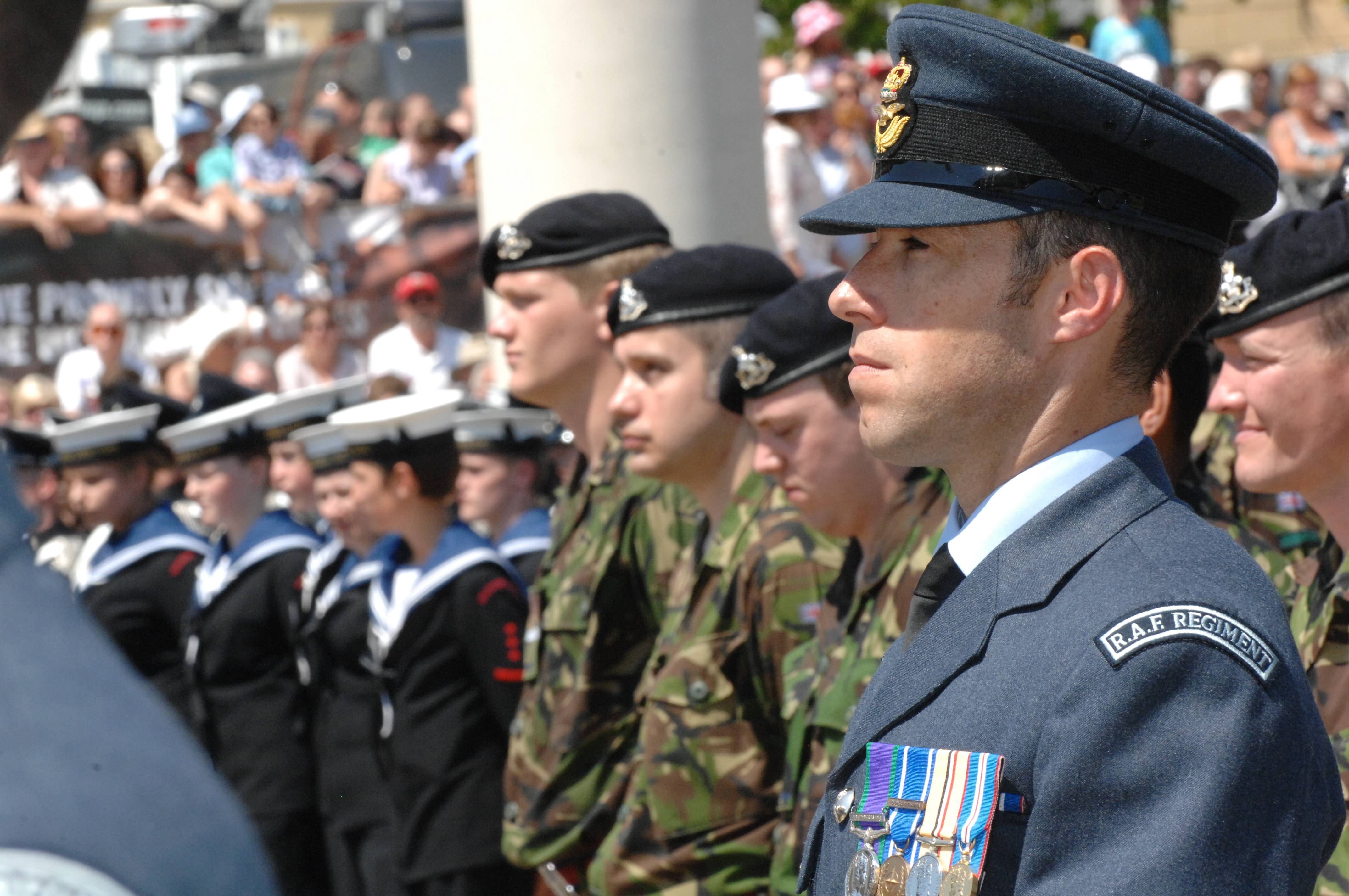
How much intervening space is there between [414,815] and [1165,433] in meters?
2.74

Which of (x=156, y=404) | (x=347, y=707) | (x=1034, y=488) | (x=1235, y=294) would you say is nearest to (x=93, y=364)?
(x=156, y=404)

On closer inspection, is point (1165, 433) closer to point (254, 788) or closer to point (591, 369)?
point (591, 369)

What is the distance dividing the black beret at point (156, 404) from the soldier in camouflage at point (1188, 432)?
514 cm

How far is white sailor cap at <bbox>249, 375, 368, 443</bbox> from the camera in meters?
7.32

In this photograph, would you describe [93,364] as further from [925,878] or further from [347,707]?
[925,878]

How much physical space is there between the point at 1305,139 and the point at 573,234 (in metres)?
8.11

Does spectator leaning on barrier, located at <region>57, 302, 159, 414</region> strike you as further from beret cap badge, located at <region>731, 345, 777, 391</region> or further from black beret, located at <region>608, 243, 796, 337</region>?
beret cap badge, located at <region>731, 345, 777, 391</region>

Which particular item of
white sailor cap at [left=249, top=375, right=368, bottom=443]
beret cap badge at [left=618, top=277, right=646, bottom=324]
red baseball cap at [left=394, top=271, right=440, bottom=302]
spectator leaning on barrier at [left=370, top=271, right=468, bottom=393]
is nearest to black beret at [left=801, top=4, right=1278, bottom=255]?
beret cap badge at [left=618, top=277, right=646, bottom=324]

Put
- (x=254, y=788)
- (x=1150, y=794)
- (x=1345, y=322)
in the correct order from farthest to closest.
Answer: (x=254, y=788)
(x=1345, y=322)
(x=1150, y=794)

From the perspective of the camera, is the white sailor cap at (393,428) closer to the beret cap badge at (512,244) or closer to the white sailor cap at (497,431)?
the white sailor cap at (497,431)

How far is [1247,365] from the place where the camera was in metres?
3.31

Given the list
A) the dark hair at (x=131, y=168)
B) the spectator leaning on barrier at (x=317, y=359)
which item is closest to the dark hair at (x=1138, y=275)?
the spectator leaning on barrier at (x=317, y=359)

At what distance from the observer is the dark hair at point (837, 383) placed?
147 inches

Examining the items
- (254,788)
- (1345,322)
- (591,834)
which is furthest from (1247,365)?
(254,788)
